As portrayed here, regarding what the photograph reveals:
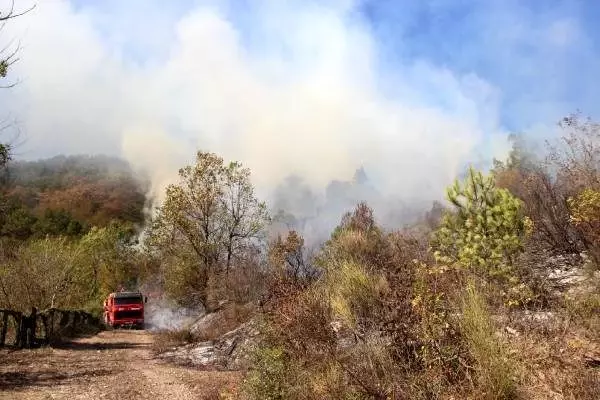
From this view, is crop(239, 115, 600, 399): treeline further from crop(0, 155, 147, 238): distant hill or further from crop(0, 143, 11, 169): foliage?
crop(0, 155, 147, 238): distant hill

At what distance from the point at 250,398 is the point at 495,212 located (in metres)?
7.38

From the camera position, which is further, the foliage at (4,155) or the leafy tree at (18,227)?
the leafy tree at (18,227)

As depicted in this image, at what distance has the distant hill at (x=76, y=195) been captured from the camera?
250 ft

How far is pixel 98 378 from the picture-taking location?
13625mm

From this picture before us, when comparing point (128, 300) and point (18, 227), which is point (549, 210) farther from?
point (18, 227)

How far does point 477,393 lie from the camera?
636 cm

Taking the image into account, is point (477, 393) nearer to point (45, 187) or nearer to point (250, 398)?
point (250, 398)

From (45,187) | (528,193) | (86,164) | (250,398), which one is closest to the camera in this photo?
(250,398)

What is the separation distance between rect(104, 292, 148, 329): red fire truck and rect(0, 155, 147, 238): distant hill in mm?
30609

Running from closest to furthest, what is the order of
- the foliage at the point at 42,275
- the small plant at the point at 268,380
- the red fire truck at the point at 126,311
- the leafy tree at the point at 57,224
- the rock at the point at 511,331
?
the rock at the point at 511,331 < the small plant at the point at 268,380 < the foliage at the point at 42,275 < the red fire truck at the point at 126,311 < the leafy tree at the point at 57,224

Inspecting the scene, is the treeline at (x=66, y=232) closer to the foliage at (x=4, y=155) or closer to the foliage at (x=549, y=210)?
the foliage at (x=4, y=155)

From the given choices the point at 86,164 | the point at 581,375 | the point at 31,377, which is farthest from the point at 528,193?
the point at 86,164

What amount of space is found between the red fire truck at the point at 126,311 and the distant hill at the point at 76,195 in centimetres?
3061

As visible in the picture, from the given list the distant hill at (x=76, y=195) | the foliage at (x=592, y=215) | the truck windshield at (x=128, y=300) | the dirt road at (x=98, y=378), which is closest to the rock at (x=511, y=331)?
the foliage at (x=592, y=215)
